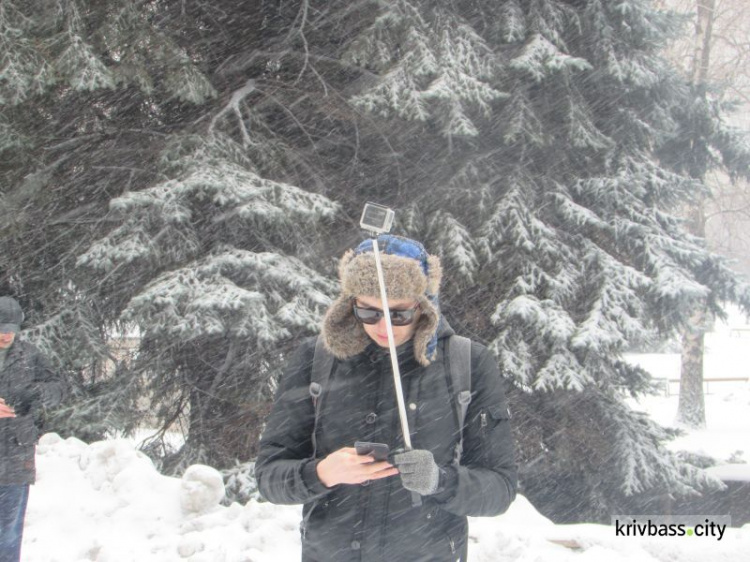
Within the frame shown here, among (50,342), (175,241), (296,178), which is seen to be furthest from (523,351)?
(50,342)

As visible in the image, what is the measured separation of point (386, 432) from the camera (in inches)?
76.8

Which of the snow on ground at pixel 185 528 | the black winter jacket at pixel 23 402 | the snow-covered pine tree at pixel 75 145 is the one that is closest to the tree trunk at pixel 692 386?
the snow on ground at pixel 185 528

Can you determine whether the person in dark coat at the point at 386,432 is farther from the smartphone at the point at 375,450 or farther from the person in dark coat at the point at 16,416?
the person in dark coat at the point at 16,416

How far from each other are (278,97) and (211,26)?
108 cm

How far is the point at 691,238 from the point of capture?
7.66m

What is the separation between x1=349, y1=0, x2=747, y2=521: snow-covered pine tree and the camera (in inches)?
261

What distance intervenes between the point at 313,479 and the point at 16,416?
2.92 m

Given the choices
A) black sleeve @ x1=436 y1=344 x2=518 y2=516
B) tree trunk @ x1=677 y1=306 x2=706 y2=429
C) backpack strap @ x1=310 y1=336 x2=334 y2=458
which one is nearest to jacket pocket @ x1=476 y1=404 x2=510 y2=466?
black sleeve @ x1=436 y1=344 x2=518 y2=516

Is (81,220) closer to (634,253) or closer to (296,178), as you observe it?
(296,178)

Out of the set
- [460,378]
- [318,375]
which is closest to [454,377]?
[460,378]

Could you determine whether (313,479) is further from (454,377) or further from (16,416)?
(16,416)

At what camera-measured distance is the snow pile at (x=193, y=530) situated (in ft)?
14.3

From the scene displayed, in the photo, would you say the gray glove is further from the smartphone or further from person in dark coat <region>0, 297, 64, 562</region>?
person in dark coat <region>0, 297, 64, 562</region>

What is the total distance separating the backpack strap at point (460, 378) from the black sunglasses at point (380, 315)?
0.15 metres
